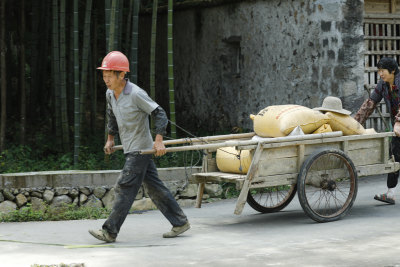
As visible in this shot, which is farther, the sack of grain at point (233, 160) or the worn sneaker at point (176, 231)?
the sack of grain at point (233, 160)

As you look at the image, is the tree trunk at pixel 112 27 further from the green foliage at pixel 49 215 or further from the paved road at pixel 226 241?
the paved road at pixel 226 241

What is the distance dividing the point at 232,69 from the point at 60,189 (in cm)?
611

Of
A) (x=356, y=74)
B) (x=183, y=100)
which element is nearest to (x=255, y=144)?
(x=356, y=74)

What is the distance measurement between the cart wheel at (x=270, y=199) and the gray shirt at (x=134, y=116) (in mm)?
1930

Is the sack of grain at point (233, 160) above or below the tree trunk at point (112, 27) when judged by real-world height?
below

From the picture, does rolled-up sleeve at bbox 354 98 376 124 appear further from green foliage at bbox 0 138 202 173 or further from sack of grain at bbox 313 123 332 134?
→ green foliage at bbox 0 138 202 173

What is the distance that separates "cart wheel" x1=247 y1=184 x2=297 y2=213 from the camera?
835 centimetres

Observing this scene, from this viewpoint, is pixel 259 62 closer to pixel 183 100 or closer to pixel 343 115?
pixel 183 100

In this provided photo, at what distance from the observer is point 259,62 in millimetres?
13273

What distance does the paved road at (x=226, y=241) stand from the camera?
5.86 m

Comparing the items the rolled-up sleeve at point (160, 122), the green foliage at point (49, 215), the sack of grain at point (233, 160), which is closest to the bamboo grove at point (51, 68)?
the green foliage at point (49, 215)

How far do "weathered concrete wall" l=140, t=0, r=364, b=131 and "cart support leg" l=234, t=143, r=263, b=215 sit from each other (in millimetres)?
4605

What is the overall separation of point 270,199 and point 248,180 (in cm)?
184

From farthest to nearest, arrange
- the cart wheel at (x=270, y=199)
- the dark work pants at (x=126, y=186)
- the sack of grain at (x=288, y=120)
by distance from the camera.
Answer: the cart wheel at (x=270, y=199)
the sack of grain at (x=288, y=120)
the dark work pants at (x=126, y=186)
